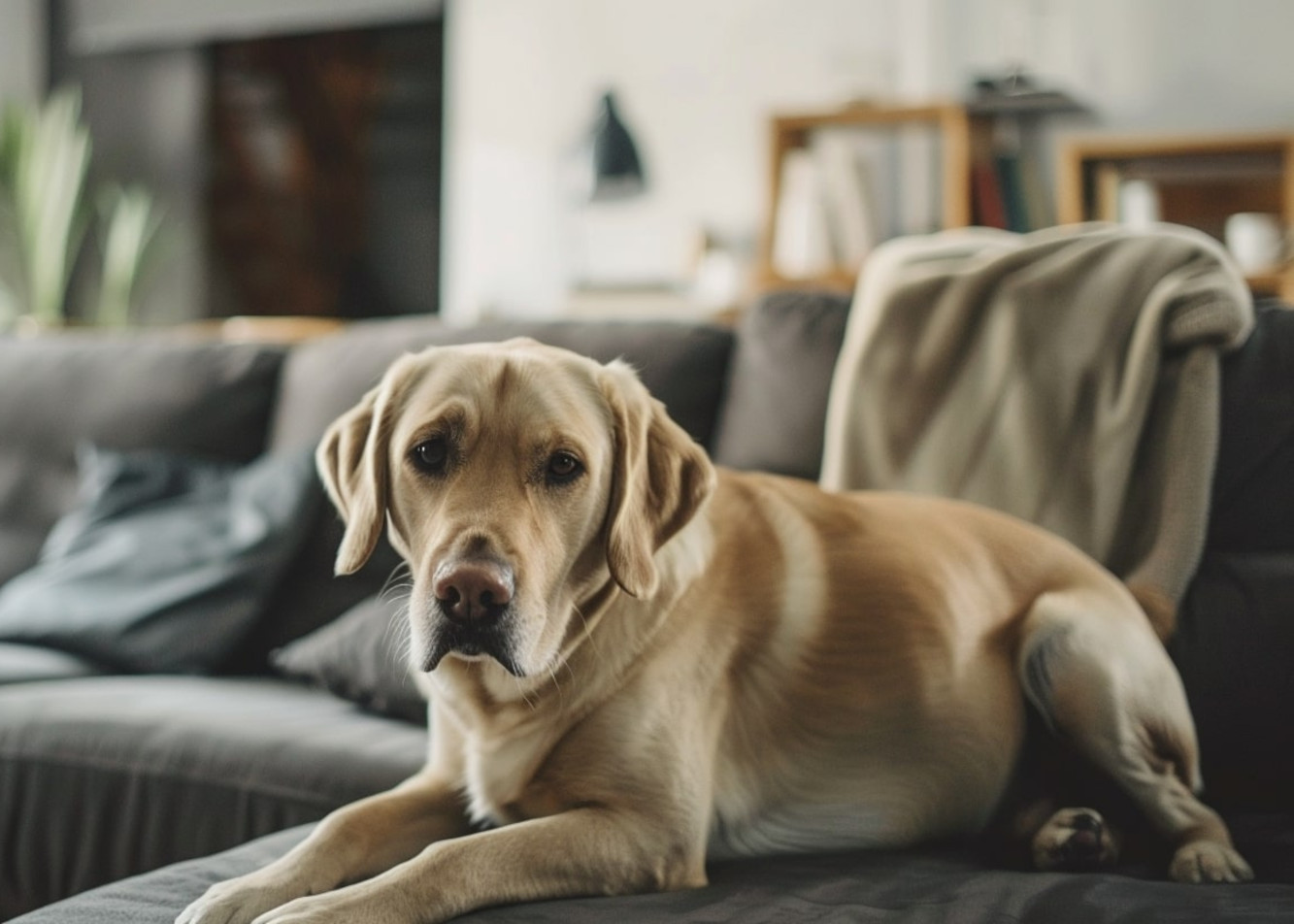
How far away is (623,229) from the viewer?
494 cm

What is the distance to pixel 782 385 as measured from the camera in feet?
7.26

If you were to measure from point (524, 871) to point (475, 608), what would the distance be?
0.25 meters

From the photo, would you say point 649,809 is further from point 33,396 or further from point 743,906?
point 33,396

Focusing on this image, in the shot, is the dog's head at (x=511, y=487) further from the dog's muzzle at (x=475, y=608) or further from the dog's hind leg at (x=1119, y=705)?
the dog's hind leg at (x=1119, y=705)

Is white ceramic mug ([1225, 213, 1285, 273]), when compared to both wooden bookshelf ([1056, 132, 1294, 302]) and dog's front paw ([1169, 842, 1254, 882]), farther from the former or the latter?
dog's front paw ([1169, 842, 1254, 882])

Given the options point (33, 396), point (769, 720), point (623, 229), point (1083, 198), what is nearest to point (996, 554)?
point (769, 720)

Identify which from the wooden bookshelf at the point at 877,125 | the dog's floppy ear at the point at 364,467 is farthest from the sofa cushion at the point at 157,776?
the wooden bookshelf at the point at 877,125

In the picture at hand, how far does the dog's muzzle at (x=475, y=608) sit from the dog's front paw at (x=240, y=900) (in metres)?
0.27

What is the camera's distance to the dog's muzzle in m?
1.18

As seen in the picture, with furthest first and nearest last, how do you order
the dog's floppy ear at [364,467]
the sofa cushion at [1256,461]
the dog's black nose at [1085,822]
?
the sofa cushion at [1256,461], the dog's black nose at [1085,822], the dog's floppy ear at [364,467]

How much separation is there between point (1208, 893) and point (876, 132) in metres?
3.60

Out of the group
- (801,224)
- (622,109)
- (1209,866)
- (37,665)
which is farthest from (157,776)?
(622,109)

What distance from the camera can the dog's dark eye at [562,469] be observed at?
4.25ft

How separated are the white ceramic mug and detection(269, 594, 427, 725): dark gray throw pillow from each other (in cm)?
286
